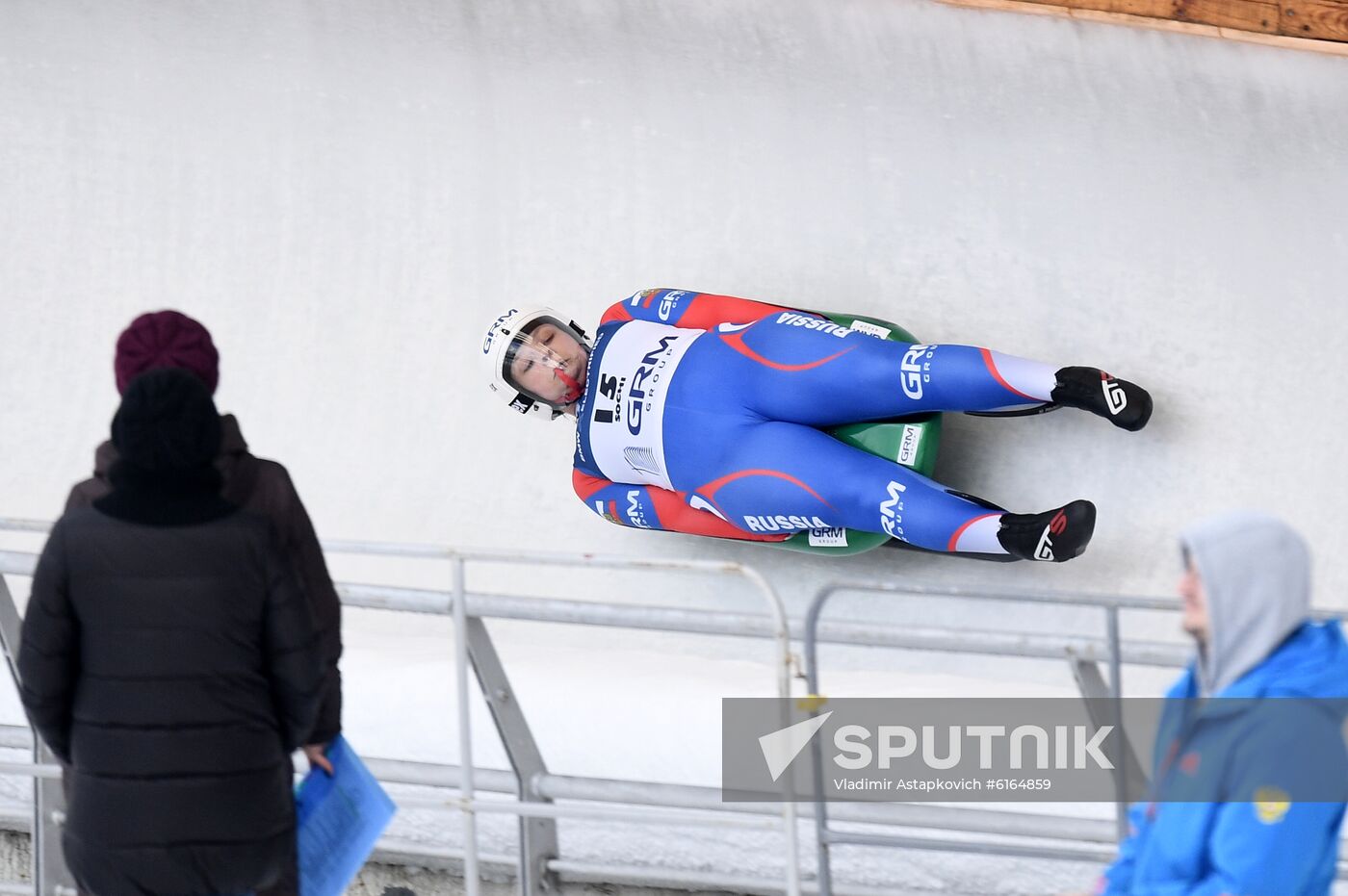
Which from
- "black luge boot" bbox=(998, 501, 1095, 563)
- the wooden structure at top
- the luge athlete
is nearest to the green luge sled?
the luge athlete

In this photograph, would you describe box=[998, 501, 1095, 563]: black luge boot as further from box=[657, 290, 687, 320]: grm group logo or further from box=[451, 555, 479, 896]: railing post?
box=[451, 555, 479, 896]: railing post

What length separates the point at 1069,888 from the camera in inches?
104

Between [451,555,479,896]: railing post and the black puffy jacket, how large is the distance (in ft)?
1.50

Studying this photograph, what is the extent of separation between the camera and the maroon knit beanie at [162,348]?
1.94 m

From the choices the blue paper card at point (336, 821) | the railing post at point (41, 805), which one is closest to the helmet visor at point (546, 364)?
the railing post at point (41, 805)

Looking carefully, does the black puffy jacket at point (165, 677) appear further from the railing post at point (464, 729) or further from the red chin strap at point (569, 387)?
the red chin strap at point (569, 387)

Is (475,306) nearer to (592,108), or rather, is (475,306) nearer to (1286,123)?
(592,108)

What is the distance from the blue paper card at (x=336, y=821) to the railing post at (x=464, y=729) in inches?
11.7

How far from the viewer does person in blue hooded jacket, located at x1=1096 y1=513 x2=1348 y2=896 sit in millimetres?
1445

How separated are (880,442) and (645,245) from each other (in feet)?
3.93

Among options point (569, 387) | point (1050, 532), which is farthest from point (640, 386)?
point (1050, 532)

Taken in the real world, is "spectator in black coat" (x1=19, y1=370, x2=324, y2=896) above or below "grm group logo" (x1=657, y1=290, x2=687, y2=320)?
below

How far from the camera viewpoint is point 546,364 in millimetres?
3826

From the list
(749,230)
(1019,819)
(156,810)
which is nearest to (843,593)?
(749,230)
